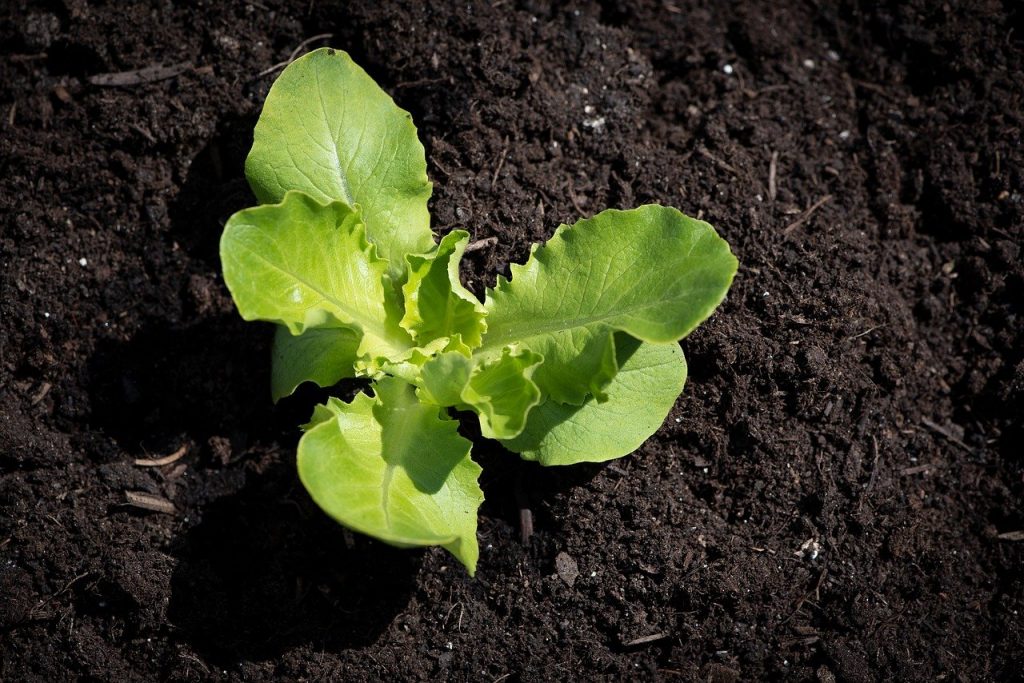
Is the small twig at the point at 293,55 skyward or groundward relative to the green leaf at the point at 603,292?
skyward

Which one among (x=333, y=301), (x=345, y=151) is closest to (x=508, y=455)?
(x=333, y=301)

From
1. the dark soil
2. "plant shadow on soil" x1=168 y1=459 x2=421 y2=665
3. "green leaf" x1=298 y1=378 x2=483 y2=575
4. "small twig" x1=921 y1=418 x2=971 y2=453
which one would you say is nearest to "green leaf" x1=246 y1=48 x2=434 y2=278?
the dark soil

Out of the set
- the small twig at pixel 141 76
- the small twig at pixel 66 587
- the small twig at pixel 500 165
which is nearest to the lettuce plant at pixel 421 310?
the small twig at pixel 500 165

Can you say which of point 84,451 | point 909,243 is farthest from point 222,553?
point 909,243

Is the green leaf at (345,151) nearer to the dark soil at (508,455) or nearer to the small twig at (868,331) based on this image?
the dark soil at (508,455)

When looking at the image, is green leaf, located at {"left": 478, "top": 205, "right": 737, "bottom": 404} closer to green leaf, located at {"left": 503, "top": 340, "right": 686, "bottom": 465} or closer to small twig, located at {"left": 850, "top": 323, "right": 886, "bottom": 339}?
green leaf, located at {"left": 503, "top": 340, "right": 686, "bottom": 465}

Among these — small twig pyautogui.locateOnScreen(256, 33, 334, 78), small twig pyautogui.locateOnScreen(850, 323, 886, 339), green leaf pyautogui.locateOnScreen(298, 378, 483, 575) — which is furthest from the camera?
small twig pyautogui.locateOnScreen(256, 33, 334, 78)

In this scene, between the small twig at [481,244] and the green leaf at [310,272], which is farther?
the small twig at [481,244]
